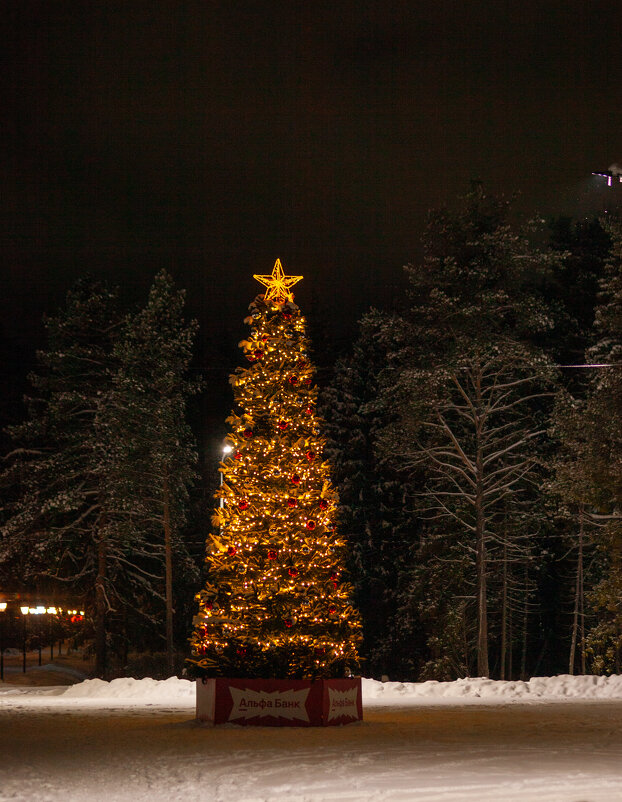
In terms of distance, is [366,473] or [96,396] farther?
[366,473]

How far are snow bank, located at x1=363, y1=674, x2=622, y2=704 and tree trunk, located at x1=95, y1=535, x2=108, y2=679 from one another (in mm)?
15050

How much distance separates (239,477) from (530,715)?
6824 millimetres

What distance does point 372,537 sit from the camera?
54.1 m

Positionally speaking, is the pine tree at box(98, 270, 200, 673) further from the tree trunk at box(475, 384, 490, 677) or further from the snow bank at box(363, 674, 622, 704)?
the snow bank at box(363, 674, 622, 704)

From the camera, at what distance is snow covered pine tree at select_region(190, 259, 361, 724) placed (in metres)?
19.8

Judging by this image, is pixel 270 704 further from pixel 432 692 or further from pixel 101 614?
pixel 101 614

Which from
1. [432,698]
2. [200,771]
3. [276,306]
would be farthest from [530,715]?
[200,771]

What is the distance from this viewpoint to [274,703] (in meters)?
19.1

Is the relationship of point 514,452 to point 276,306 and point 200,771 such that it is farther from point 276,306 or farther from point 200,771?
point 200,771

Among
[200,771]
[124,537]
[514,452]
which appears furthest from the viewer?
[514,452]

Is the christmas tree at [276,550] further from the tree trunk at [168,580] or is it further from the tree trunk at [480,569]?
the tree trunk at [168,580]

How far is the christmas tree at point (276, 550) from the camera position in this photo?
19.8 m

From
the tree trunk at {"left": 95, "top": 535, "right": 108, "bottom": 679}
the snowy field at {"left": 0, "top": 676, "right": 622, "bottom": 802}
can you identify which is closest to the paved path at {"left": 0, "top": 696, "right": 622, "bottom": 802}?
the snowy field at {"left": 0, "top": 676, "right": 622, "bottom": 802}

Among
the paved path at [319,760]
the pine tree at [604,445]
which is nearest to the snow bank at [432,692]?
the paved path at [319,760]
